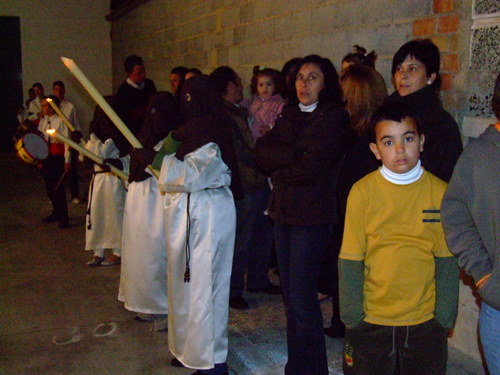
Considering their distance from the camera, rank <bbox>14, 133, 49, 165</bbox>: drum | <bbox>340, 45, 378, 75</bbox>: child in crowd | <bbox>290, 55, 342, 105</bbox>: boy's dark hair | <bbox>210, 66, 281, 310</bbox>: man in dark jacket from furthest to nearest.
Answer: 1. <bbox>14, 133, 49, 165</bbox>: drum
2. <bbox>210, 66, 281, 310</bbox>: man in dark jacket
3. <bbox>340, 45, 378, 75</bbox>: child in crowd
4. <bbox>290, 55, 342, 105</bbox>: boy's dark hair

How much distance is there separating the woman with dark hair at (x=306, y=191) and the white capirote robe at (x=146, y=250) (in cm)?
140

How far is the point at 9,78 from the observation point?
56.2 ft

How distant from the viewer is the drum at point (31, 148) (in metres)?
6.85

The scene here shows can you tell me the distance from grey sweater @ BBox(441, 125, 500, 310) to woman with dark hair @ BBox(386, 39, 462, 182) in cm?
99

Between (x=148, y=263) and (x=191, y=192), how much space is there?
1.15 metres

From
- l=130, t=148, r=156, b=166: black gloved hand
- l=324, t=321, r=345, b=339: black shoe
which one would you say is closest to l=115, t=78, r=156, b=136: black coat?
l=130, t=148, r=156, b=166: black gloved hand

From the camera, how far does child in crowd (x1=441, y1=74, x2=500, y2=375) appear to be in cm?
222

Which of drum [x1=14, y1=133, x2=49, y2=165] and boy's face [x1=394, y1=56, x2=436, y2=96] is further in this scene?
drum [x1=14, y1=133, x2=49, y2=165]

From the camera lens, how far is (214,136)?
12.3 feet

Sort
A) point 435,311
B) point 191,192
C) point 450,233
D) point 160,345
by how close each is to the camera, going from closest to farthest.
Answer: point 450,233 < point 435,311 < point 191,192 < point 160,345

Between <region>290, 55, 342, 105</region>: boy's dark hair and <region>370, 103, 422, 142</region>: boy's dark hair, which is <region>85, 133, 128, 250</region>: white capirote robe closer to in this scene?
<region>290, 55, 342, 105</region>: boy's dark hair

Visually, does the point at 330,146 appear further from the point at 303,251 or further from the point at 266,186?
the point at 266,186

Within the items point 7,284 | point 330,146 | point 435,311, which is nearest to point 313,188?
point 330,146

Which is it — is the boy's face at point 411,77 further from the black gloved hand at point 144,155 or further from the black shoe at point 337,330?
the black shoe at point 337,330
